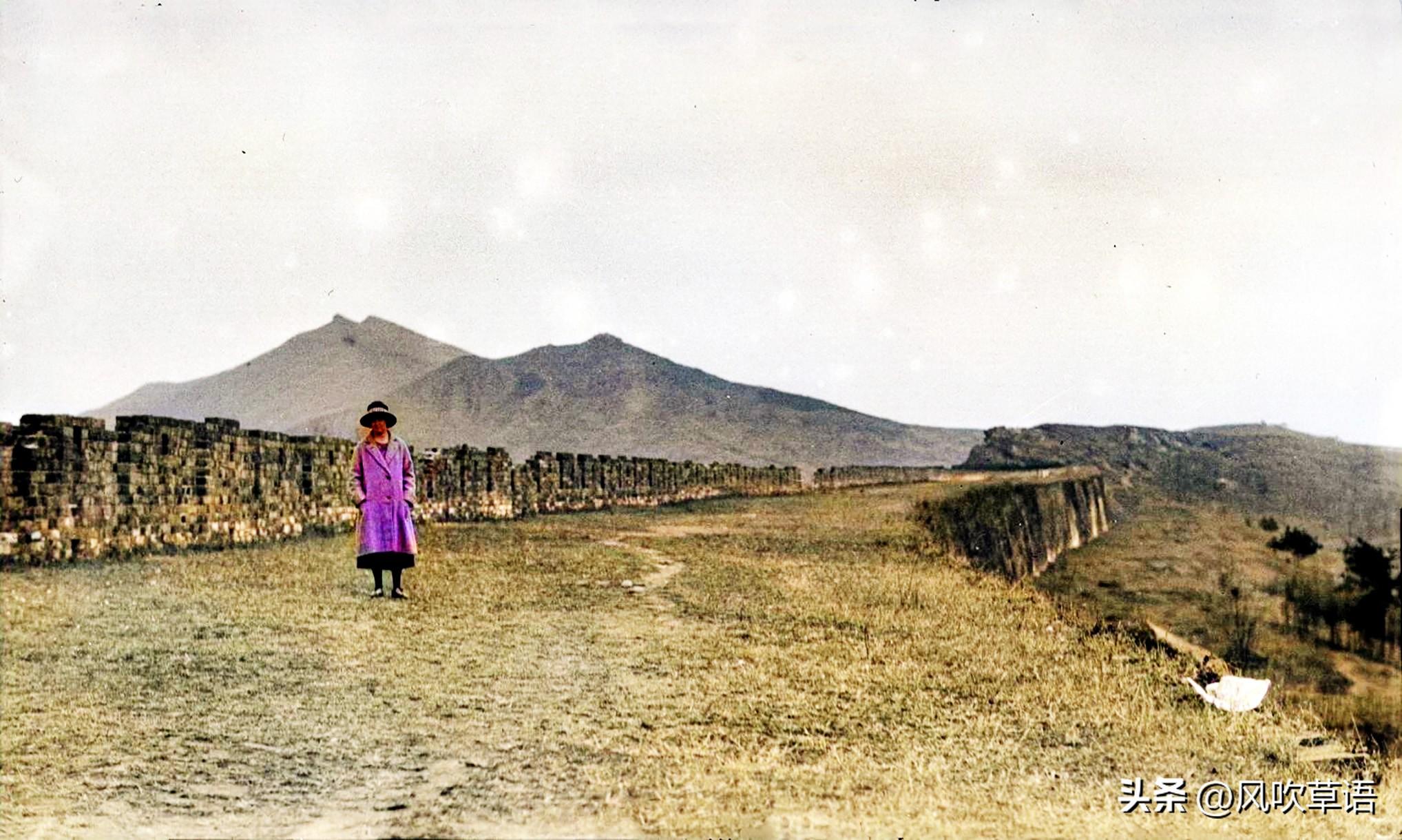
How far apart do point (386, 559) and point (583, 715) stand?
3113 millimetres

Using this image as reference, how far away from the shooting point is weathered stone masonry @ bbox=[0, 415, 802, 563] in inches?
414

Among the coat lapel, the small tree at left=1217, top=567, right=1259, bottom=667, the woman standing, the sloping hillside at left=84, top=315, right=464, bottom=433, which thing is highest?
the sloping hillside at left=84, top=315, right=464, bottom=433

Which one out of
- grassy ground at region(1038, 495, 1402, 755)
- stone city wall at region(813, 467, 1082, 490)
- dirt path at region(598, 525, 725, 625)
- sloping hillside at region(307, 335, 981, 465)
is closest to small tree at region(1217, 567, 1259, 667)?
grassy ground at region(1038, 495, 1402, 755)

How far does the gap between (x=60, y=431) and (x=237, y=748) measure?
743 centimetres

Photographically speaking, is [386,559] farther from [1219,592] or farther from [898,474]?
[898,474]

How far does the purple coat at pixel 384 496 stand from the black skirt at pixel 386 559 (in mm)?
31

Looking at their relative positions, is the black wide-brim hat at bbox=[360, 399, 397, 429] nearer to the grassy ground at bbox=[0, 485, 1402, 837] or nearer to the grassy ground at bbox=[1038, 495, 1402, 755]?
the grassy ground at bbox=[0, 485, 1402, 837]

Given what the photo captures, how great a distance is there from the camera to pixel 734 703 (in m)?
6.03

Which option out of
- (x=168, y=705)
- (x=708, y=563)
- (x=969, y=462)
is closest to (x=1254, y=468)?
(x=969, y=462)

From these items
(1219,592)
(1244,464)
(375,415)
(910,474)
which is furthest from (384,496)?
(1244,464)

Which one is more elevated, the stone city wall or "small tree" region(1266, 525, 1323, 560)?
the stone city wall

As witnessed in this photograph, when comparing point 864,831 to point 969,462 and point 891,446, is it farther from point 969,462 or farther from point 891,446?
point 891,446

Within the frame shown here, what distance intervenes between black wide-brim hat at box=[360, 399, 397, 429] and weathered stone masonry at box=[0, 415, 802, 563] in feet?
19.1

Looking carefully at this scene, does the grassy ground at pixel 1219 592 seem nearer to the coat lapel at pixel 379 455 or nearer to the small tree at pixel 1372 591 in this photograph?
the small tree at pixel 1372 591
